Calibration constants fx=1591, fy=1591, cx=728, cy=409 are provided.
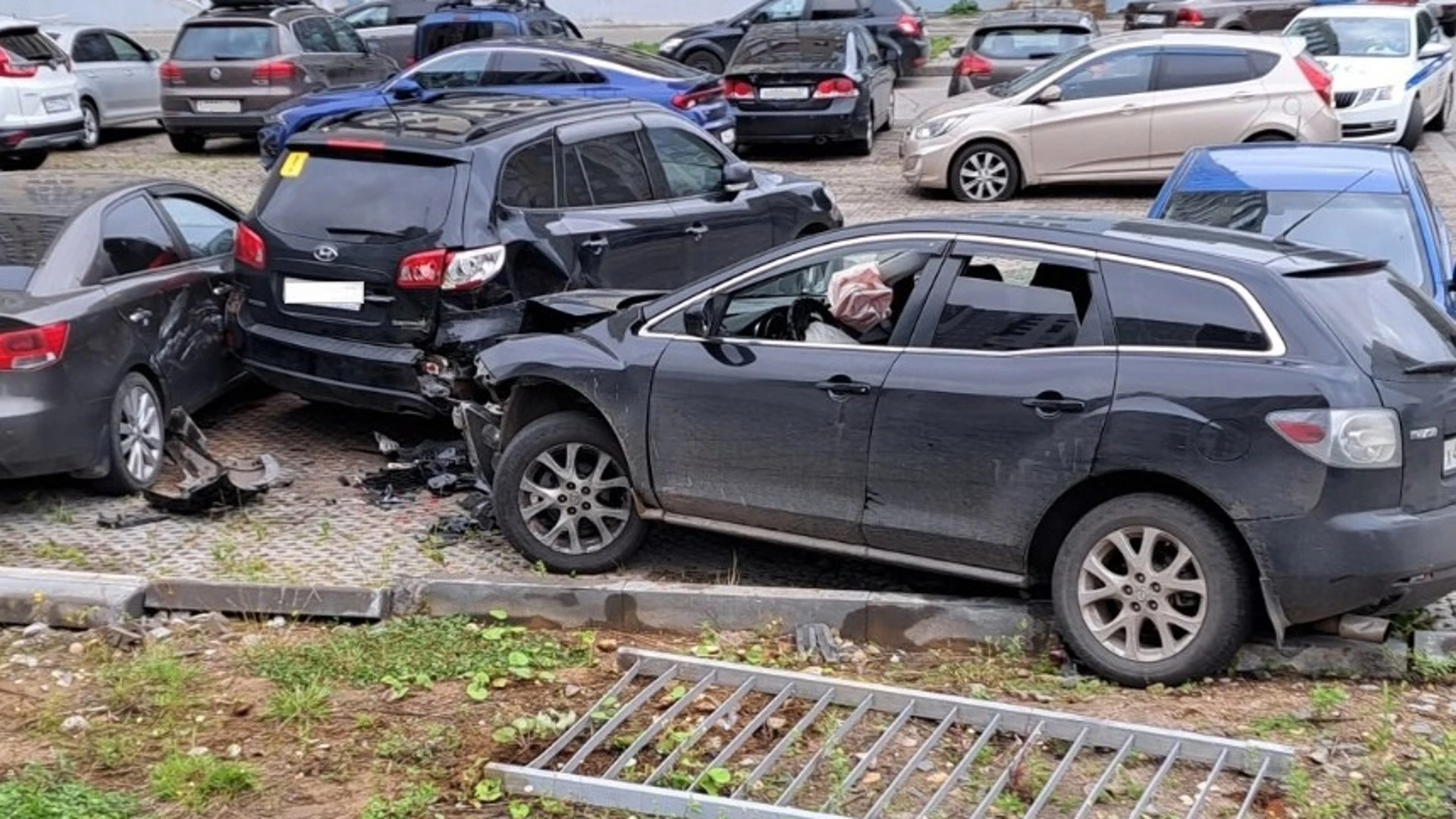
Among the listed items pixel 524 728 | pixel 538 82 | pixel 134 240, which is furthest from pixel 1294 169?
pixel 538 82

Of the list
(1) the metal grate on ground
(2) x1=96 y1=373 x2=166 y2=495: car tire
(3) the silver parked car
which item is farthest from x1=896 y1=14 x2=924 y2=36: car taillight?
(1) the metal grate on ground

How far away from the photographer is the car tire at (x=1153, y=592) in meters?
5.39

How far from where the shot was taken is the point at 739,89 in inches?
Result: 735

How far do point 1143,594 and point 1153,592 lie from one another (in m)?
0.04

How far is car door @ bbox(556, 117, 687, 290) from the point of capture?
8.55 meters

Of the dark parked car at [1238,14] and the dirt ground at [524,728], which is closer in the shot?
the dirt ground at [524,728]

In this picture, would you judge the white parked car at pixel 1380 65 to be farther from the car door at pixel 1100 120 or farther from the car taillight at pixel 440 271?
the car taillight at pixel 440 271

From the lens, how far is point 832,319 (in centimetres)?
650

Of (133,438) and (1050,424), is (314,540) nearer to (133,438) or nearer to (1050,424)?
(133,438)

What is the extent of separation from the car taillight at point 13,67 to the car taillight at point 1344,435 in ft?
54.0

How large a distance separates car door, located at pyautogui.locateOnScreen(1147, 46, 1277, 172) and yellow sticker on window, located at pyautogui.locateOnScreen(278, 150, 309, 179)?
9836mm

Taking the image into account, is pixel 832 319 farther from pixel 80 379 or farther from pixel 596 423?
pixel 80 379

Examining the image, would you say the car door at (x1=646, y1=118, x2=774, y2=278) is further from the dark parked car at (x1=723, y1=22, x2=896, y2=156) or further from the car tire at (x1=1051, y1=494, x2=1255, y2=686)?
the dark parked car at (x1=723, y1=22, x2=896, y2=156)

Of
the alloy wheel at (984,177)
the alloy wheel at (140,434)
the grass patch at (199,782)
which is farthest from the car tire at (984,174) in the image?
the grass patch at (199,782)
